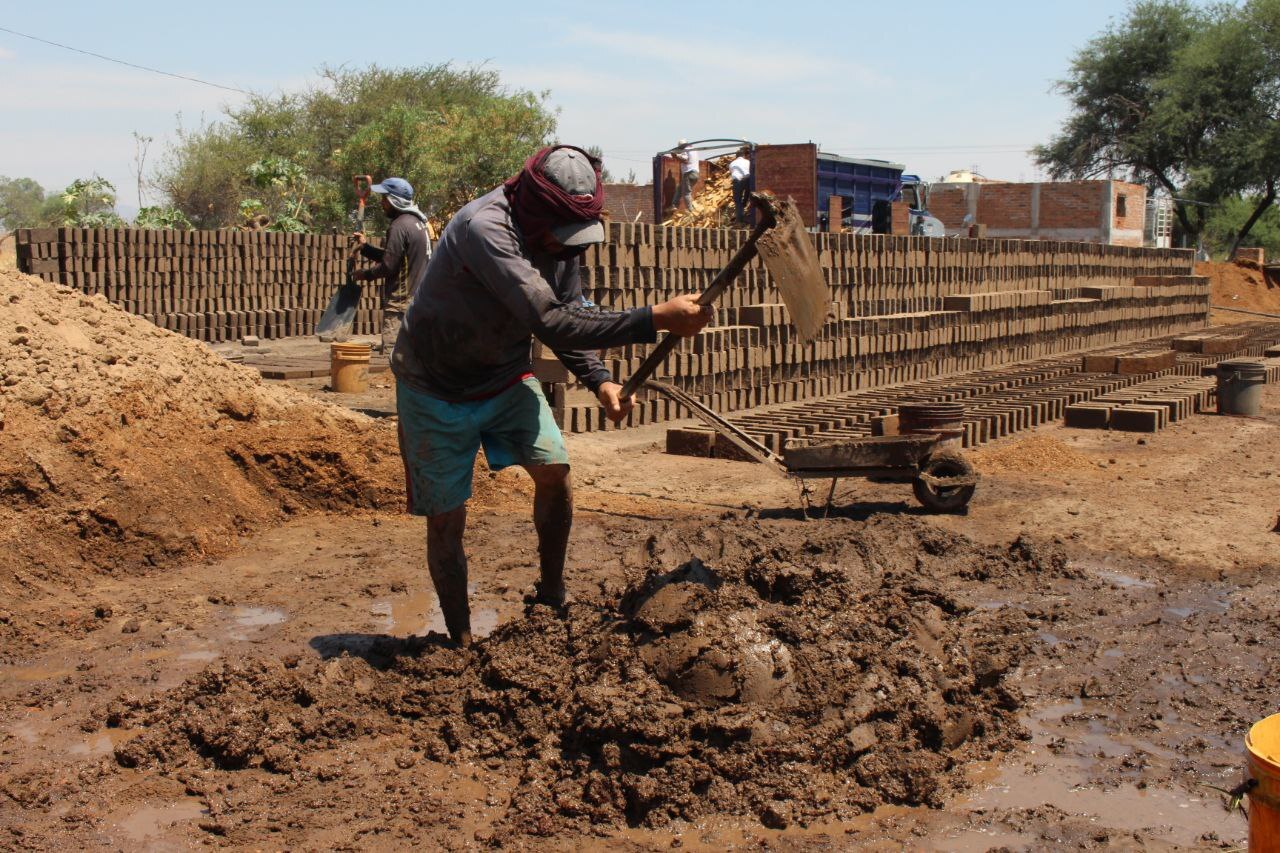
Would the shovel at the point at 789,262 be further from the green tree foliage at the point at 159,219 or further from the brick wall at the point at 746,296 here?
the green tree foliage at the point at 159,219

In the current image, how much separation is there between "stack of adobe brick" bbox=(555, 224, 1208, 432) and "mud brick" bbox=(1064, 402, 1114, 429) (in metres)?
2.78

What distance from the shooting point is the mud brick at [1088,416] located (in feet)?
37.9

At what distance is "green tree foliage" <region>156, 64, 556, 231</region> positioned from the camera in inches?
1193

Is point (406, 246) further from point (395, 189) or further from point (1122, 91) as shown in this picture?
point (1122, 91)

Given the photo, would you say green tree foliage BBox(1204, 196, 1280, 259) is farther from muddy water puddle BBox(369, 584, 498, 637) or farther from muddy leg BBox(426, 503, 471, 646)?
muddy leg BBox(426, 503, 471, 646)

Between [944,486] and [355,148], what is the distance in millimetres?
26999

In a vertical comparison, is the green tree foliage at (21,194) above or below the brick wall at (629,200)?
above

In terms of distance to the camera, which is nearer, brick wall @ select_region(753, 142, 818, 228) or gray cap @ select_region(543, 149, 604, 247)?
gray cap @ select_region(543, 149, 604, 247)

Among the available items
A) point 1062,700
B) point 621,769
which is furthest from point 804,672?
point 1062,700

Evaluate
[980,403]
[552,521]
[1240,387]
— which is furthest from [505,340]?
[1240,387]

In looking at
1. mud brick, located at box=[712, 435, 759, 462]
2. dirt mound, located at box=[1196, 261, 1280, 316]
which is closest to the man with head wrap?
mud brick, located at box=[712, 435, 759, 462]

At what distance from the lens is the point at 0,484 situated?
215 inches

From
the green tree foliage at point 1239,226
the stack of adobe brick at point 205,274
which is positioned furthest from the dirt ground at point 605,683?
the green tree foliage at point 1239,226

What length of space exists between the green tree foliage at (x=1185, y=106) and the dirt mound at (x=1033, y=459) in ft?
127
